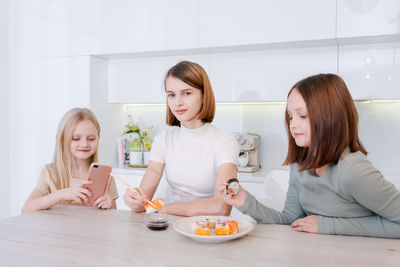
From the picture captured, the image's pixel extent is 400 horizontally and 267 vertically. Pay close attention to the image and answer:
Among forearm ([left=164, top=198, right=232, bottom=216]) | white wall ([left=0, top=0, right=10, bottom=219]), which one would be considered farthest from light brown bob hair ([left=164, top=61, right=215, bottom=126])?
white wall ([left=0, top=0, right=10, bottom=219])

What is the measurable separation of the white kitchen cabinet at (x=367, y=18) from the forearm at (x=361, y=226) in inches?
64.8

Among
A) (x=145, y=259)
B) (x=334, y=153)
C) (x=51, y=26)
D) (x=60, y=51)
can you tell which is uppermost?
(x=51, y=26)

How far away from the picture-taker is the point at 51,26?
3.24 m

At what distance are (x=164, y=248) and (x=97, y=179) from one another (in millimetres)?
573

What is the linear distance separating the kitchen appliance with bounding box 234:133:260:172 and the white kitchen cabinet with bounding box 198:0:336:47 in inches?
29.3

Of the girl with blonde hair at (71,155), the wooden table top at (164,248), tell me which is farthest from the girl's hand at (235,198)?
the girl with blonde hair at (71,155)

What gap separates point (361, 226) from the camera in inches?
46.6

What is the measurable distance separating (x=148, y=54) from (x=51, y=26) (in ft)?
3.01

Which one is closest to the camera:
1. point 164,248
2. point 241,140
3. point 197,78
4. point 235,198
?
point 164,248

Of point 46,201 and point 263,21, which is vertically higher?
point 263,21

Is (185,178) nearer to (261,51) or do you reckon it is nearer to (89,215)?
(89,215)

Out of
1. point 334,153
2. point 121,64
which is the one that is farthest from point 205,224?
point 121,64

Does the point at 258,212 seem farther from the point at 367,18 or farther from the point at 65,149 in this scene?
the point at 367,18

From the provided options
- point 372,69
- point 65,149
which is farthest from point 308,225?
point 372,69
